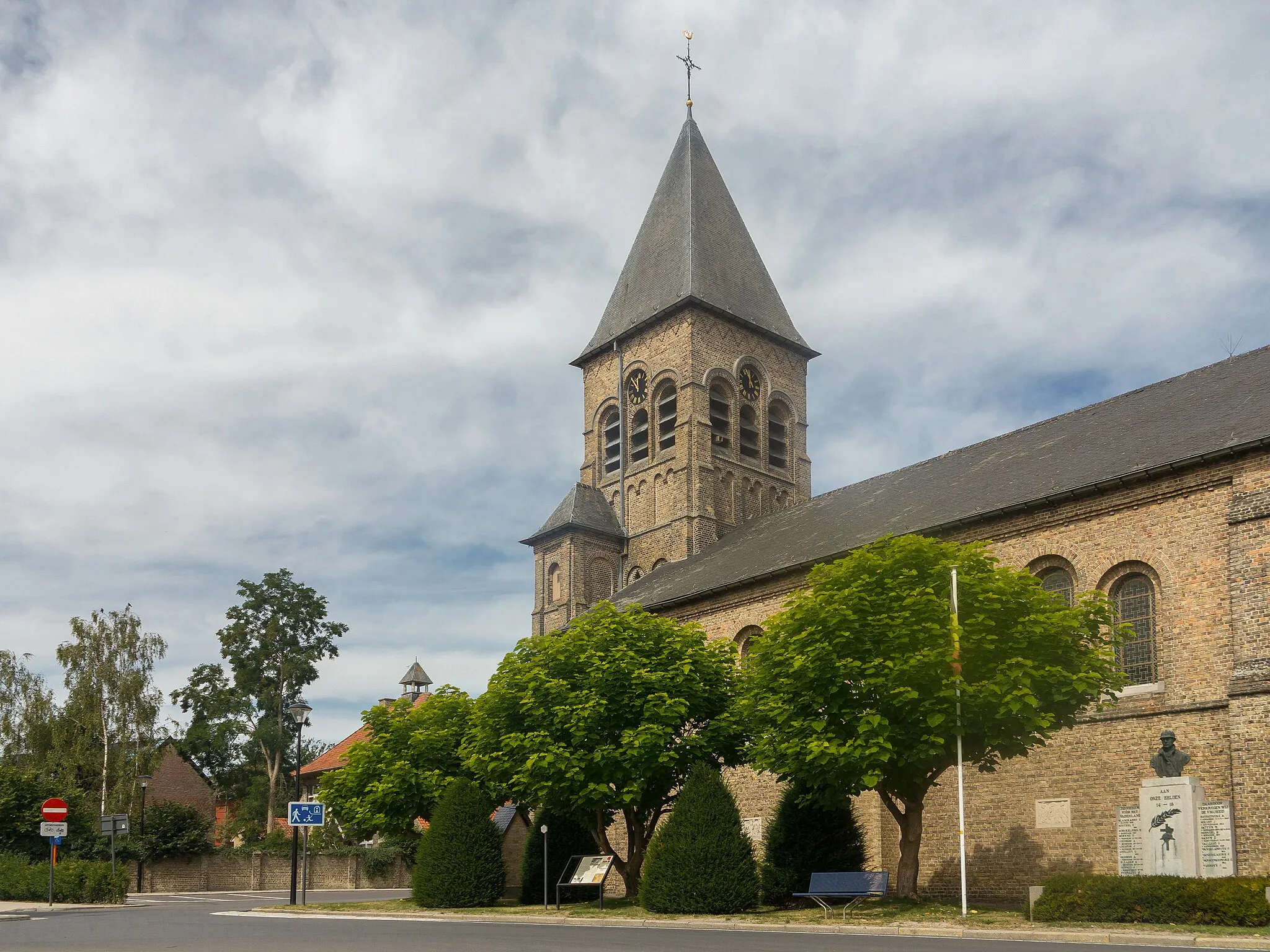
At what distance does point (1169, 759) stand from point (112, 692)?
4625cm

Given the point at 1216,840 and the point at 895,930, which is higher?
the point at 1216,840

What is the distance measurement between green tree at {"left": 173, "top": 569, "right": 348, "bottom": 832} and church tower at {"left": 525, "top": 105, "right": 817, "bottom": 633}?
1657 cm

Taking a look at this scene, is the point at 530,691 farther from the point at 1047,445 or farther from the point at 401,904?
the point at 1047,445

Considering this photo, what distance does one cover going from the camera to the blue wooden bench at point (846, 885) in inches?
816

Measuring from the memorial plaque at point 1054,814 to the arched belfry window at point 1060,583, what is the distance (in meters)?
4.15

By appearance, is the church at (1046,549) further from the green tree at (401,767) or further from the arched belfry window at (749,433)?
the green tree at (401,767)

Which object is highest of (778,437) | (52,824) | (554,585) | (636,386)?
(636,386)

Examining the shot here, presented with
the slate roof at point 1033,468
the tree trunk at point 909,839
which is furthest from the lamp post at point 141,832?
the tree trunk at point 909,839

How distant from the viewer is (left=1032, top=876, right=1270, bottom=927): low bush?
1611 cm

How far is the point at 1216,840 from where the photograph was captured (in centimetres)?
1952

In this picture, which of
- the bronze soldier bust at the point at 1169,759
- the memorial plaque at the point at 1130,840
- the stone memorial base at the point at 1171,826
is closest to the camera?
the stone memorial base at the point at 1171,826

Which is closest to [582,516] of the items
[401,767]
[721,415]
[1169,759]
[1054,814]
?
[721,415]

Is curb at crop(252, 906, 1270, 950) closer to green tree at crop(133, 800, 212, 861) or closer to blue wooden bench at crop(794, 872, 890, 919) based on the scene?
blue wooden bench at crop(794, 872, 890, 919)

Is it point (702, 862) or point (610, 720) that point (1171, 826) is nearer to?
point (702, 862)
